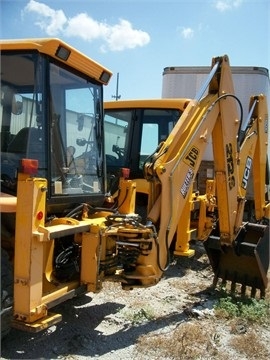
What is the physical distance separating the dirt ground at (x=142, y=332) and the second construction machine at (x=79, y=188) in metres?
0.44

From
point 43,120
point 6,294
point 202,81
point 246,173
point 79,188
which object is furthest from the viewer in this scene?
point 202,81

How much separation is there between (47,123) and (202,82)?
559cm

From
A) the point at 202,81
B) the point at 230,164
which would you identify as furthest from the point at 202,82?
the point at 230,164

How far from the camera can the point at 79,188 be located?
3938mm

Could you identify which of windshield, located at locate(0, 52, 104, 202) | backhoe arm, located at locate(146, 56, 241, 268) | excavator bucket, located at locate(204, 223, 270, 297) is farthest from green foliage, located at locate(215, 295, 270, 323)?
windshield, located at locate(0, 52, 104, 202)

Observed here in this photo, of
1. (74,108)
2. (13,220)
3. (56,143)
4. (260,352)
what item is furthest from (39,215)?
(260,352)

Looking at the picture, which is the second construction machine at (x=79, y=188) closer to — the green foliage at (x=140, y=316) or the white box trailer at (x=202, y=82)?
the green foliage at (x=140, y=316)

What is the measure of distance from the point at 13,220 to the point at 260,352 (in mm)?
2391

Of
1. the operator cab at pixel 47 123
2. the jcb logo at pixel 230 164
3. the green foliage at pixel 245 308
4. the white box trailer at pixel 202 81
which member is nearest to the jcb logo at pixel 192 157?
the jcb logo at pixel 230 164

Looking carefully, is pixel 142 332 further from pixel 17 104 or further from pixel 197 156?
pixel 17 104

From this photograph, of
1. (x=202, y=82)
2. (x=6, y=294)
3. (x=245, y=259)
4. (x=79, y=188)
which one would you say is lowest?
(x=245, y=259)

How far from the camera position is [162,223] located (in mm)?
3977

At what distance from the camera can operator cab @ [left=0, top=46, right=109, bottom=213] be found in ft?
11.2

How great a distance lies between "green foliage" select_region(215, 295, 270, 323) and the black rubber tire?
228cm
